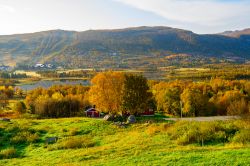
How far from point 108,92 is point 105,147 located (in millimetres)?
48925

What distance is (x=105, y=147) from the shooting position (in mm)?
38688

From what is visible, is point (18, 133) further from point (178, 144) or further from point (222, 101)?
point (222, 101)

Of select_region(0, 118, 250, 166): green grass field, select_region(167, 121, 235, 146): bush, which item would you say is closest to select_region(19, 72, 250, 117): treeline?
select_region(0, 118, 250, 166): green grass field

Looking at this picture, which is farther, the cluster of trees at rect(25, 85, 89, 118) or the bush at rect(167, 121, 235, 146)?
the cluster of trees at rect(25, 85, 89, 118)

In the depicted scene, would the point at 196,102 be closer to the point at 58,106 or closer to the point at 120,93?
the point at 120,93

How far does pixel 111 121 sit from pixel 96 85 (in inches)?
1090

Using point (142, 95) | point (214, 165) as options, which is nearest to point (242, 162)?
point (214, 165)

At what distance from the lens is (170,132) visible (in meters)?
44.3

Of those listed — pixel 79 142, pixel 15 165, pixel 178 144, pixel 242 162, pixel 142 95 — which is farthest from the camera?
pixel 142 95

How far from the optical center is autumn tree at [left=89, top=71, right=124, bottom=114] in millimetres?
87250

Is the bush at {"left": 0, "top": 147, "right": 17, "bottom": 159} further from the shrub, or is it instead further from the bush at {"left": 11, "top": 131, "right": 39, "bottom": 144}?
the shrub

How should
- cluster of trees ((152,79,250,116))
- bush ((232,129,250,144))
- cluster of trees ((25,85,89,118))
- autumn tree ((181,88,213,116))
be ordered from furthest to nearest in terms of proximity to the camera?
cluster of trees ((25,85,89,118)) < cluster of trees ((152,79,250,116)) < autumn tree ((181,88,213,116)) < bush ((232,129,250,144))

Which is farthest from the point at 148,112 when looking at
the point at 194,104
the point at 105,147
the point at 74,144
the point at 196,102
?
the point at 105,147

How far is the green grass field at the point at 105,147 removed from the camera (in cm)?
2925
